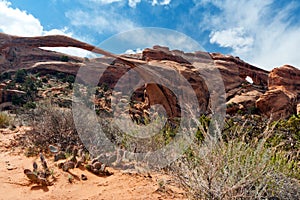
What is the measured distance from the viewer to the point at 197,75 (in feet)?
42.0

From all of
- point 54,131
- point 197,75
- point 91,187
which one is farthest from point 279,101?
point 91,187

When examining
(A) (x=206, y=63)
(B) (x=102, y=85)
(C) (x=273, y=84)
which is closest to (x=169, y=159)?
(A) (x=206, y=63)

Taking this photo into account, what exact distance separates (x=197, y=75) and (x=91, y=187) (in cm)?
1010

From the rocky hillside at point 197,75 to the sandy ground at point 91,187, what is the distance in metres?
1.77

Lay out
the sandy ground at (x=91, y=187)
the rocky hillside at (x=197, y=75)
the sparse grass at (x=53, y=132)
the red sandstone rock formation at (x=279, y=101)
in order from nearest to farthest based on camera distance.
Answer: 1. the sandy ground at (x=91, y=187)
2. the sparse grass at (x=53, y=132)
3. the rocky hillside at (x=197, y=75)
4. the red sandstone rock formation at (x=279, y=101)

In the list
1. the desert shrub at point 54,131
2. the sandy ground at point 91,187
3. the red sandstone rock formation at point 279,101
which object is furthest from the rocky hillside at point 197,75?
the desert shrub at point 54,131

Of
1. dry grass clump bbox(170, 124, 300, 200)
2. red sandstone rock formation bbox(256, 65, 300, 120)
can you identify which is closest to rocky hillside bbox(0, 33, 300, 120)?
red sandstone rock formation bbox(256, 65, 300, 120)

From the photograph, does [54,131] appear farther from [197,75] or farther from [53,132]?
[197,75]

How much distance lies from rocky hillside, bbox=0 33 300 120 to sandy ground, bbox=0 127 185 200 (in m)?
1.77

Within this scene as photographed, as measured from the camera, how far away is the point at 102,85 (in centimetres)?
2375

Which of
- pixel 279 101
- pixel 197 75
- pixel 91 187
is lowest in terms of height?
pixel 91 187

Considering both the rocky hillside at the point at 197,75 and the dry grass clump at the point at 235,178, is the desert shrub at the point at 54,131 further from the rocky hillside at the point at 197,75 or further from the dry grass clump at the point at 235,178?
the rocky hillside at the point at 197,75

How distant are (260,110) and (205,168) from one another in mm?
13214

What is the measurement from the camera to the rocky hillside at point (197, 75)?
10844 millimetres
